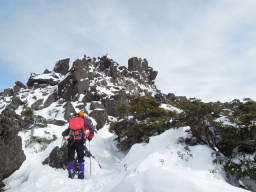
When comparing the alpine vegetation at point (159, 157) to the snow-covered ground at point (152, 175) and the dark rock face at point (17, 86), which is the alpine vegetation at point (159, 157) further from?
the dark rock face at point (17, 86)

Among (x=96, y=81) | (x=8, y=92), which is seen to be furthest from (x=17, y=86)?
(x=96, y=81)

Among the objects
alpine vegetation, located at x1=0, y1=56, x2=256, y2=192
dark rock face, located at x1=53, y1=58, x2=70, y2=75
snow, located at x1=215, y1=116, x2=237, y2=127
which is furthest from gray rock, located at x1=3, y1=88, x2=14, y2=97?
snow, located at x1=215, y1=116, x2=237, y2=127

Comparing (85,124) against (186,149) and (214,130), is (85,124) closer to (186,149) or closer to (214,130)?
(186,149)

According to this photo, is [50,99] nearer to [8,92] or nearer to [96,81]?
[96,81]

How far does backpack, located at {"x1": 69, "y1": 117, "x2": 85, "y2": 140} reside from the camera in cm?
698

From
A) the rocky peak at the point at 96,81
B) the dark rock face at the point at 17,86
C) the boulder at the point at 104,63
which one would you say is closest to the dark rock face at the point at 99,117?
the rocky peak at the point at 96,81

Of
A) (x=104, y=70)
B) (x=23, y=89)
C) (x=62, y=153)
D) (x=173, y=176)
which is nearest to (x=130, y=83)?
(x=104, y=70)

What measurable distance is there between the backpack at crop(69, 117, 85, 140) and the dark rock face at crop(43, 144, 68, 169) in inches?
48.5

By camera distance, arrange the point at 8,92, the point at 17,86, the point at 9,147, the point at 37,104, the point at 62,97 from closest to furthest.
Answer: the point at 9,147
the point at 37,104
the point at 62,97
the point at 8,92
the point at 17,86

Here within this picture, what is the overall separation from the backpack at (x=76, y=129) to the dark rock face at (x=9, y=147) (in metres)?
2.26

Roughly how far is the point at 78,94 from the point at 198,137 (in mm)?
31252

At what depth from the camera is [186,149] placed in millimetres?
6312

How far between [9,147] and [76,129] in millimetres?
2588

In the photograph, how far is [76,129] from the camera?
7012mm
